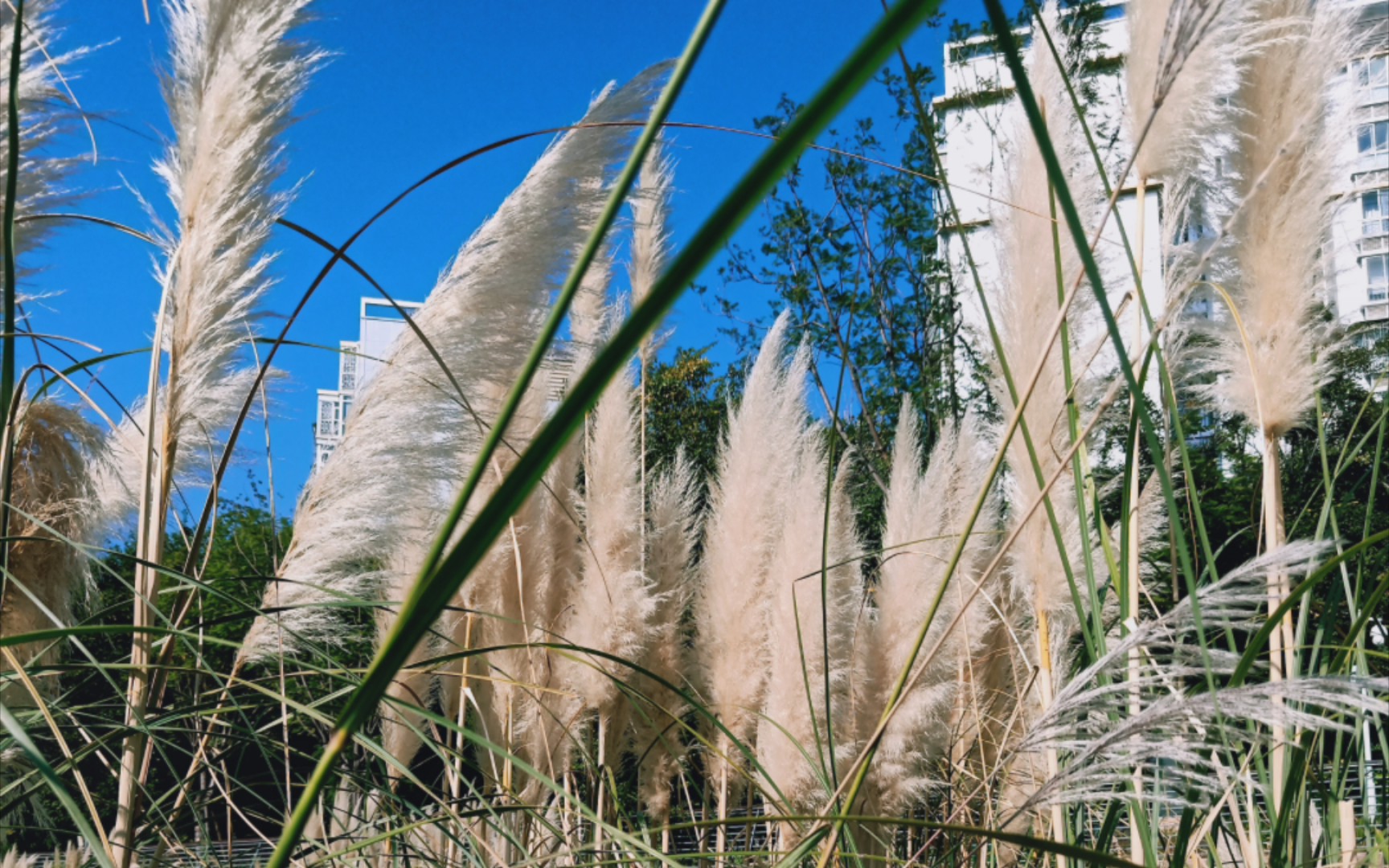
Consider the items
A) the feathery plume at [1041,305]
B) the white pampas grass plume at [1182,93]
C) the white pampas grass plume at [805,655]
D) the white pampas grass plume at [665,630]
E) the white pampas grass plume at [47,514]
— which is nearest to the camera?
the white pampas grass plume at [1182,93]

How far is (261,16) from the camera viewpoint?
1.84 meters

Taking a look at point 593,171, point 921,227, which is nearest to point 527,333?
point 593,171

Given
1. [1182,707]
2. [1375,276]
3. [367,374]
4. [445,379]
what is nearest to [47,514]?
[367,374]

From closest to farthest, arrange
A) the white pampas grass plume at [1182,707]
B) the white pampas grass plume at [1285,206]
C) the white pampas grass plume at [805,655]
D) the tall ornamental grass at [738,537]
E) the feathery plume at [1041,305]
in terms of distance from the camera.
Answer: the white pampas grass plume at [1182,707], the tall ornamental grass at [738,537], the white pampas grass plume at [1285,206], the feathery plume at [1041,305], the white pampas grass plume at [805,655]

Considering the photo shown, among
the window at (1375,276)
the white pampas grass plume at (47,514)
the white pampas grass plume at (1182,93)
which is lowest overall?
the white pampas grass plume at (47,514)

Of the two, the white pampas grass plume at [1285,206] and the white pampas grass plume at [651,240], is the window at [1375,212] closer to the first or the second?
the white pampas grass plume at [1285,206]

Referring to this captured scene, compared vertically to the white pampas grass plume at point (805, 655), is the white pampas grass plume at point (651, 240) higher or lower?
higher

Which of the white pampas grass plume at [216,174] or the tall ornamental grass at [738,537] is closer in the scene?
the tall ornamental grass at [738,537]

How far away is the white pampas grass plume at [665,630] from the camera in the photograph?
3676mm

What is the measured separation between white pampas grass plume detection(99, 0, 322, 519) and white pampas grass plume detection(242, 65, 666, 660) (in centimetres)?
36

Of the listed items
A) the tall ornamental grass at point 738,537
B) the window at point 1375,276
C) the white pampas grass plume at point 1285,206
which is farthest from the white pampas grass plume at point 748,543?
the window at point 1375,276

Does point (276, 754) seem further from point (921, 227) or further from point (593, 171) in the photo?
point (921, 227)

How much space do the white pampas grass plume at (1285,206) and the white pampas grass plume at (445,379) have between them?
1130 mm

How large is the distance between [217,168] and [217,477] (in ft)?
1.69
